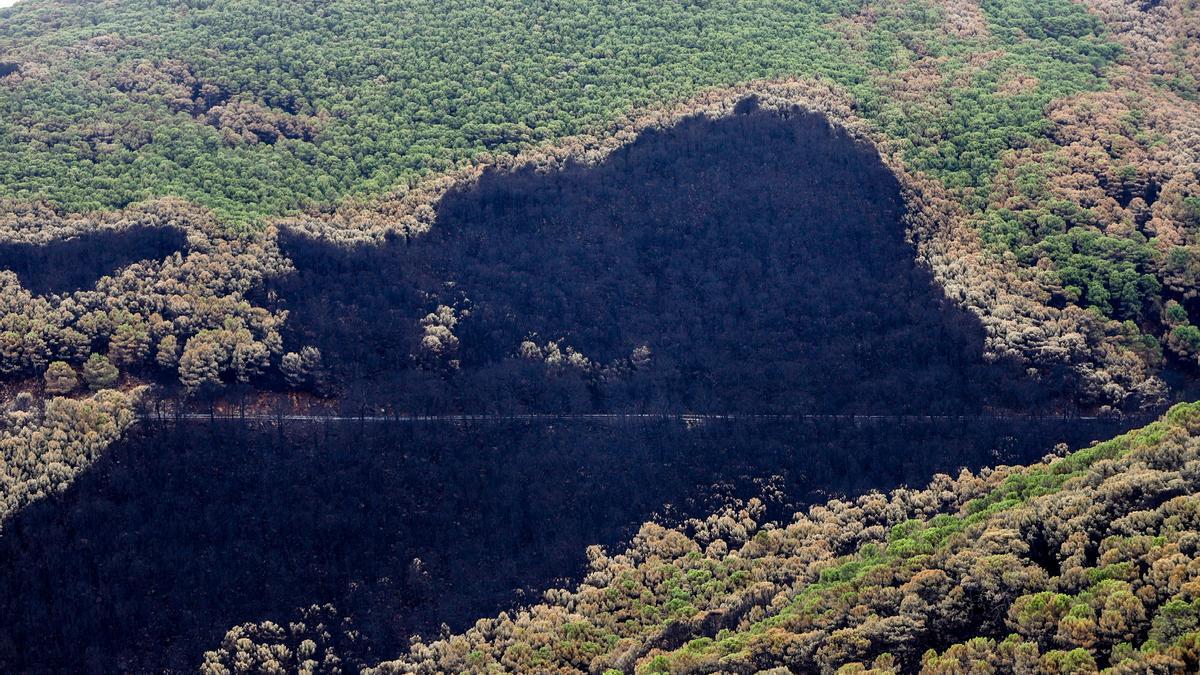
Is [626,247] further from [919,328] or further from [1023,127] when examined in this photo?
[1023,127]

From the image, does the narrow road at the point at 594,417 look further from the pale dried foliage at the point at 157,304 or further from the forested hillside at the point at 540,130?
the pale dried foliage at the point at 157,304

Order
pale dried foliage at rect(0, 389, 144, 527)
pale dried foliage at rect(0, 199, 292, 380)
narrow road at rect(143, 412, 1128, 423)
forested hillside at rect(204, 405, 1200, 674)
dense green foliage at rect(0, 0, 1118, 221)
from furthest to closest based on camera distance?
1. dense green foliage at rect(0, 0, 1118, 221)
2. pale dried foliage at rect(0, 199, 292, 380)
3. narrow road at rect(143, 412, 1128, 423)
4. pale dried foliage at rect(0, 389, 144, 527)
5. forested hillside at rect(204, 405, 1200, 674)

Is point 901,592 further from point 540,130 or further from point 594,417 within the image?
point 540,130

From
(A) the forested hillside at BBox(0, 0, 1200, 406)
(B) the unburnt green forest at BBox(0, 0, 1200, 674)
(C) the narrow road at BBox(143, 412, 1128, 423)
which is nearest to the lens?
(B) the unburnt green forest at BBox(0, 0, 1200, 674)

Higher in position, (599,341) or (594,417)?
(599,341)

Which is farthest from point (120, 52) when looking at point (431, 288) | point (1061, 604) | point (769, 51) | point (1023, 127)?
point (1061, 604)

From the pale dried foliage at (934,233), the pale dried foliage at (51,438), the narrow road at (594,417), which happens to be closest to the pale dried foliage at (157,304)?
the narrow road at (594,417)

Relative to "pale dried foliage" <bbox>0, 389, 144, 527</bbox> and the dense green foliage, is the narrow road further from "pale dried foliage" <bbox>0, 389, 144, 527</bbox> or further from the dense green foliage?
the dense green foliage

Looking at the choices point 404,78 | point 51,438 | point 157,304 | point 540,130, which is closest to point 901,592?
point 51,438

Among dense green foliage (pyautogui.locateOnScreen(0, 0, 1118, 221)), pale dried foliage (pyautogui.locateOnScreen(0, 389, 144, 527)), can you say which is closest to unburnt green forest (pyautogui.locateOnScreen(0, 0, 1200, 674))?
pale dried foliage (pyautogui.locateOnScreen(0, 389, 144, 527))
